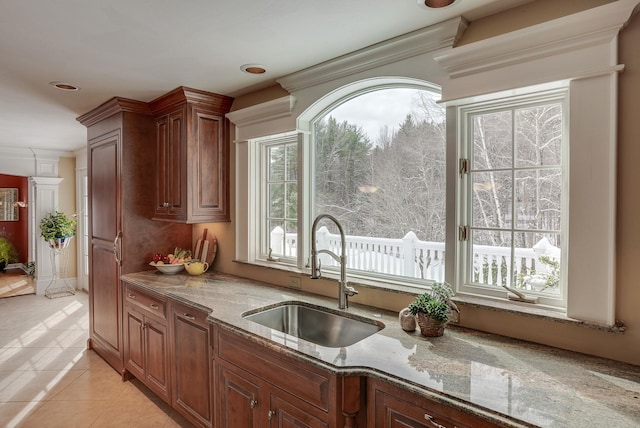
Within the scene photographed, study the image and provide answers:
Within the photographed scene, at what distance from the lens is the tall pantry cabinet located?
3.16m

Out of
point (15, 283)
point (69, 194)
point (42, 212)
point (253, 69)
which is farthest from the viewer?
point (15, 283)

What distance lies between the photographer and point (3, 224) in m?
8.24

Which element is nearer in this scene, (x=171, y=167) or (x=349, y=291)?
(x=349, y=291)

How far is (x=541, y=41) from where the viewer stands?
158 centimetres

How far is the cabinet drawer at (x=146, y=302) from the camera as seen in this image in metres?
2.61

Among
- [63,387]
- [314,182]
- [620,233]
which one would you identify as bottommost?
[63,387]

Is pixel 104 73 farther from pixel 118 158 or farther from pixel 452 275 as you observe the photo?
pixel 452 275

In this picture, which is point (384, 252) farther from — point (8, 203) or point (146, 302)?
point (8, 203)

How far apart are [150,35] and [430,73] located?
4.83ft

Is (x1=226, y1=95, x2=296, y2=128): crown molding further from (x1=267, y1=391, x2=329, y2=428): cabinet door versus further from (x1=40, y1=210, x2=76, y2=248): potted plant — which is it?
(x1=40, y1=210, x2=76, y2=248): potted plant

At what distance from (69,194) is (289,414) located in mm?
6323

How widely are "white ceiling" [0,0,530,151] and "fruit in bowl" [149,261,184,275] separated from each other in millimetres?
1393

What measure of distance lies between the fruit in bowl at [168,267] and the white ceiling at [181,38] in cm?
139

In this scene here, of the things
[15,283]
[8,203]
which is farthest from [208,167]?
[8,203]
